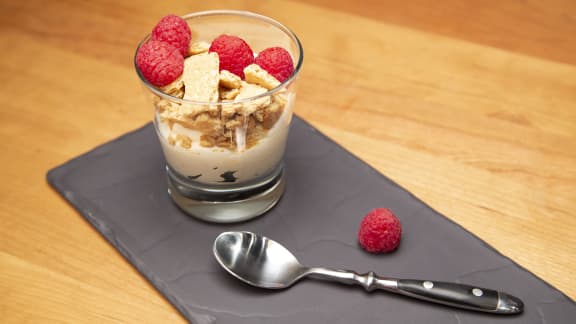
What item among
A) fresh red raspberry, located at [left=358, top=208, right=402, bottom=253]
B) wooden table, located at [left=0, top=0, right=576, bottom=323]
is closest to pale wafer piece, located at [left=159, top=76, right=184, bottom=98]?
wooden table, located at [left=0, top=0, right=576, bottom=323]

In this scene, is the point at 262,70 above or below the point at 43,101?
above

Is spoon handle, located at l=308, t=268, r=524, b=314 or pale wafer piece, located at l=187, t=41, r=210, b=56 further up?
pale wafer piece, located at l=187, t=41, r=210, b=56

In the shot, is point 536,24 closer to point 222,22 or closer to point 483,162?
point 483,162

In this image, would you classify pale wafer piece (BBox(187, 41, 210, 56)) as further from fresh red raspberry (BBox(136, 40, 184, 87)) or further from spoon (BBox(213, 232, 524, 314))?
spoon (BBox(213, 232, 524, 314))

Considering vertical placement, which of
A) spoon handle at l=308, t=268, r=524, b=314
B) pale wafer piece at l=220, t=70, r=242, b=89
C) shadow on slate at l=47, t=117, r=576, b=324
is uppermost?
pale wafer piece at l=220, t=70, r=242, b=89

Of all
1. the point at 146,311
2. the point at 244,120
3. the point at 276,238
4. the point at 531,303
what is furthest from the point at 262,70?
the point at 531,303

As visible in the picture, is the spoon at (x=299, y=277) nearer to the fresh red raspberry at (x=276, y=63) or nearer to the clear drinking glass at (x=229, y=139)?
the clear drinking glass at (x=229, y=139)

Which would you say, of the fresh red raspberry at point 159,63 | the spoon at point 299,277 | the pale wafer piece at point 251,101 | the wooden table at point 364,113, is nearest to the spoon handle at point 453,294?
the spoon at point 299,277
